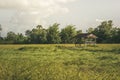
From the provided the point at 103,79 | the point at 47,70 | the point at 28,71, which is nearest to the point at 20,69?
the point at 28,71

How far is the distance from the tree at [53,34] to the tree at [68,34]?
7.28ft

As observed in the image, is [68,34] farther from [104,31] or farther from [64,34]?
[104,31]

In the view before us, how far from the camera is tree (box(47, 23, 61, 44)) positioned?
8244 cm

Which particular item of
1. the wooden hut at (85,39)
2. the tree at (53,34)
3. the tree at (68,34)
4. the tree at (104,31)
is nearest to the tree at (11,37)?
the tree at (53,34)

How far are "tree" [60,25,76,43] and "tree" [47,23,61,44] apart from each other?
222 centimetres

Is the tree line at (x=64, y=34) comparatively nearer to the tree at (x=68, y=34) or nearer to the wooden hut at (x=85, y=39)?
the tree at (x=68, y=34)

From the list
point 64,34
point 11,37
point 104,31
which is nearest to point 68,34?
point 64,34

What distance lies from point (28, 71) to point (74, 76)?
1.42 metres

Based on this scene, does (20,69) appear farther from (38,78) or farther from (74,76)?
(74,76)

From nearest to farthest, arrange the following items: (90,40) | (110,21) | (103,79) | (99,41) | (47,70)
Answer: (103,79) → (47,70) → (90,40) → (99,41) → (110,21)

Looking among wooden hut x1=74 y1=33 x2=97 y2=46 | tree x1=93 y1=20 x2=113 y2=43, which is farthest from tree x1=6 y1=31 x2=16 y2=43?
wooden hut x1=74 y1=33 x2=97 y2=46

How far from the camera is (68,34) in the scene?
8362cm

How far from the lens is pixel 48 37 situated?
84.6m

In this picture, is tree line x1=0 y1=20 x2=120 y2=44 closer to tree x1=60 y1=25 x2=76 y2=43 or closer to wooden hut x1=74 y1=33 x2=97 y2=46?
tree x1=60 y1=25 x2=76 y2=43
